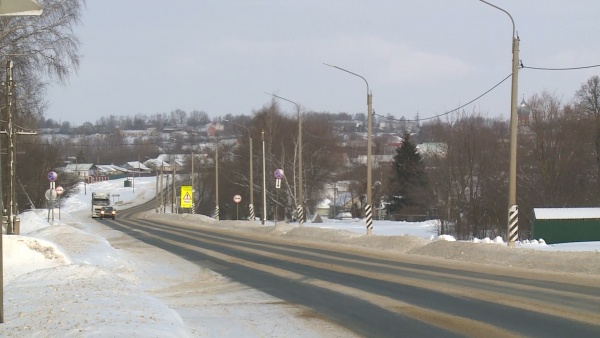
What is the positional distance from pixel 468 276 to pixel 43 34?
1606 centimetres

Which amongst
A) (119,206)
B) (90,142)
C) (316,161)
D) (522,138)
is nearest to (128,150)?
(90,142)

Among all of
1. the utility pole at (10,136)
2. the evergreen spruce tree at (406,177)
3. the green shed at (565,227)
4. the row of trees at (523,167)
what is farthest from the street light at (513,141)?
the evergreen spruce tree at (406,177)

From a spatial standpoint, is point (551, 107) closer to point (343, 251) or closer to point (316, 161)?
point (316, 161)

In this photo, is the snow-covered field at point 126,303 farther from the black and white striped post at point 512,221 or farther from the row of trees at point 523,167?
the row of trees at point 523,167

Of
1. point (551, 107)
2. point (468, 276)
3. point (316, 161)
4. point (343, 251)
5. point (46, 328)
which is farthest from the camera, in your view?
point (316, 161)

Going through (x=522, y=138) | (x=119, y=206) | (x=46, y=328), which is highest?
(x=522, y=138)

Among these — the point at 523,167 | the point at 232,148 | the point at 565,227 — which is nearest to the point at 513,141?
the point at 565,227

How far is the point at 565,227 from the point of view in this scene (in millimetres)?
32531

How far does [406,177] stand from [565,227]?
42640mm

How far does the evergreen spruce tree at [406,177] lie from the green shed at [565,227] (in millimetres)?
37595

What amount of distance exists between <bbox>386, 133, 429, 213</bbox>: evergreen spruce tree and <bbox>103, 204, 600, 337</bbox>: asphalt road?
49445 mm

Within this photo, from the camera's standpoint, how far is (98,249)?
81.7 ft

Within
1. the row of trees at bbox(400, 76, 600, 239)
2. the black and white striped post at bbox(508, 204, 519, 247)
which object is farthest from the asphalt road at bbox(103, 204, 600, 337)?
the row of trees at bbox(400, 76, 600, 239)

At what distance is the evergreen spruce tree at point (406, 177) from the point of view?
72.4m
